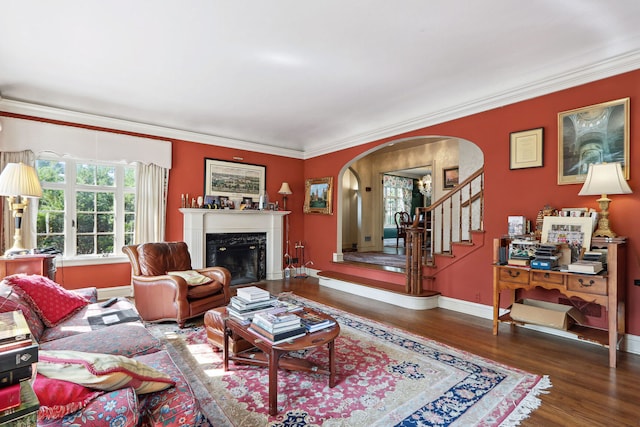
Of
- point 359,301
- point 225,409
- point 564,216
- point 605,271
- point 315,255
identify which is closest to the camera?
point 225,409

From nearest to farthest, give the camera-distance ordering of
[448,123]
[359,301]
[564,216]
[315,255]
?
[564,216] → [448,123] → [359,301] → [315,255]

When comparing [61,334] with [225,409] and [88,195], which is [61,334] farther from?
[88,195]

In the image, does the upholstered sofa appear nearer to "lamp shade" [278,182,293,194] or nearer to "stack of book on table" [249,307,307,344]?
"stack of book on table" [249,307,307,344]

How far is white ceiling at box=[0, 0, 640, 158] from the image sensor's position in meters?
2.44


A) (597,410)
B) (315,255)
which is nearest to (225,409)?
(597,410)

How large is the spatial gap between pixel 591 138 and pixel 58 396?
439cm

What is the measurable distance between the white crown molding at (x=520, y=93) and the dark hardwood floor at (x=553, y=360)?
2.66 m

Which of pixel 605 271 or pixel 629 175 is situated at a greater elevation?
pixel 629 175

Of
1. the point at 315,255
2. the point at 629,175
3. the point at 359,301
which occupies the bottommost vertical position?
the point at 359,301

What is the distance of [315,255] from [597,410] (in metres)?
5.09

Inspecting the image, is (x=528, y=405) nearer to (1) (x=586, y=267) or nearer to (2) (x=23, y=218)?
(1) (x=586, y=267)

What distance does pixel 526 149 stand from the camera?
360 centimetres

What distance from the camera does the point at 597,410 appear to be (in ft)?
6.67

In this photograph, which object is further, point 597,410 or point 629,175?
point 629,175
